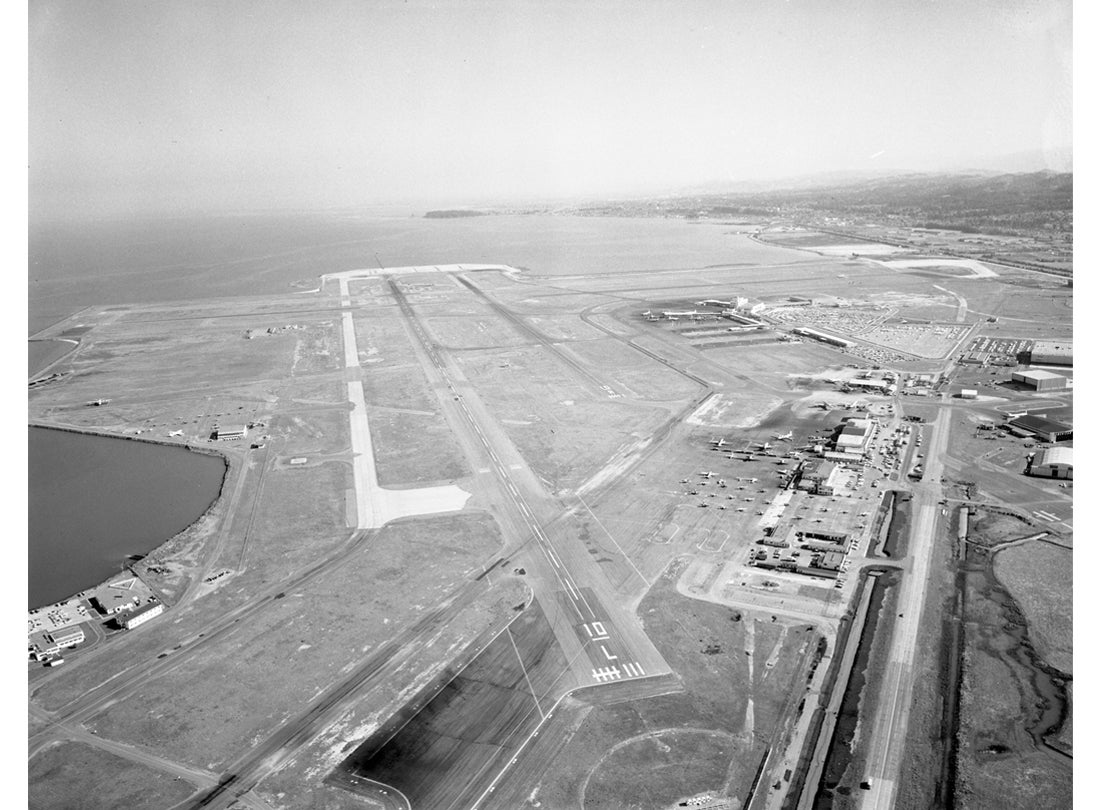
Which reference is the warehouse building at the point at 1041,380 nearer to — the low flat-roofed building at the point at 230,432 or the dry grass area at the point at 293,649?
the dry grass area at the point at 293,649

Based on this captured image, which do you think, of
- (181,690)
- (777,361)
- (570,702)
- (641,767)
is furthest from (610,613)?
(777,361)

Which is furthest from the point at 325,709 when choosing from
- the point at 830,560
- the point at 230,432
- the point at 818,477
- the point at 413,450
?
the point at 230,432

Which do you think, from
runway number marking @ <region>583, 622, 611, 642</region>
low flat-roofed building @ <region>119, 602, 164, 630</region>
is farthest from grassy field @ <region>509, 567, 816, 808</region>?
low flat-roofed building @ <region>119, 602, 164, 630</region>

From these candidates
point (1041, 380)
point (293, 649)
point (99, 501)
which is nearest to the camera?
point (293, 649)

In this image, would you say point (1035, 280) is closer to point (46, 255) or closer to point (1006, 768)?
point (1006, 768)

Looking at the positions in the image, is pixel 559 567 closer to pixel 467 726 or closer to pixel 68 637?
pixel 467 726

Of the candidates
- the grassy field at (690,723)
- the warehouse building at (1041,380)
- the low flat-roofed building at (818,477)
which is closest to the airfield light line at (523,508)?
the grassy field at (690,723)
